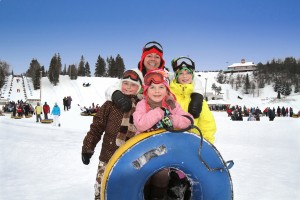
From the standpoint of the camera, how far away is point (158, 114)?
243 centimetres

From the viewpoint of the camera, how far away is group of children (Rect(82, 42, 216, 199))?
2447mm

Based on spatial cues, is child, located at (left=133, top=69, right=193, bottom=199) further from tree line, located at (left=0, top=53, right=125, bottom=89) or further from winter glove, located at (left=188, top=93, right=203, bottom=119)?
tree line, located at (left=0, top=53, right=125, bottom=89)

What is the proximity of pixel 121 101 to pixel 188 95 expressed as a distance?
757mm

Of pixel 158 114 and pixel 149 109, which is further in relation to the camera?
pixel 149 109

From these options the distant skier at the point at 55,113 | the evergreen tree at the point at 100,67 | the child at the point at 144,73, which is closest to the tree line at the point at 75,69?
the evergreen tree at the point at 100,67

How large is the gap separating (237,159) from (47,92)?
56467mm

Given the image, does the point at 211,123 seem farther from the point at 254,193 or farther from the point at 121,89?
the point at 254,193

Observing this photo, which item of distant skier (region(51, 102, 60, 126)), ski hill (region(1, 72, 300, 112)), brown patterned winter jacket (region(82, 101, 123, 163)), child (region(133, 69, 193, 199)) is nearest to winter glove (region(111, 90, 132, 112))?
brown patterned winter jacket (region(82, 101, 123, 163))

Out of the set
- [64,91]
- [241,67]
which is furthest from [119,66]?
[241,67]

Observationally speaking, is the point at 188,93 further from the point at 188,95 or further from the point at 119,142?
the point at 119,142

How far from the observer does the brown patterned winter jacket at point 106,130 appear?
9.91 ft

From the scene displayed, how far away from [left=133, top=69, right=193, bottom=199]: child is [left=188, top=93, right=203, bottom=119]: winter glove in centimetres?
44

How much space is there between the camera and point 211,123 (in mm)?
3258

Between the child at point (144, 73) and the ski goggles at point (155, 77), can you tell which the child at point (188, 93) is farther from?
the ski goggles at point (155, 77)
